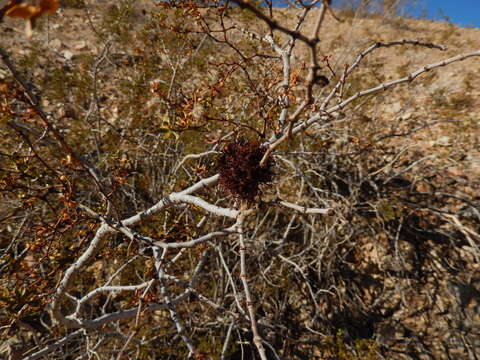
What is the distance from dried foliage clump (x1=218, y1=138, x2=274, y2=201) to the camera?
3.95 feet

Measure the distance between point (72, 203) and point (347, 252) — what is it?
3.18 meters

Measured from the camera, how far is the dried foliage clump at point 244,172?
1.21m

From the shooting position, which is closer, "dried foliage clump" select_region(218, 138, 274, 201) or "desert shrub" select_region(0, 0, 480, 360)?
"dried foliage clump" select_region(218, 138, 274, 201)

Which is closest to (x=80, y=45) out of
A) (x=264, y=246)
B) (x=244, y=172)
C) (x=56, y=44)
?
(x=56, y=44)

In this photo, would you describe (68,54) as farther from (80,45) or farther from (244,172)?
(244,172)

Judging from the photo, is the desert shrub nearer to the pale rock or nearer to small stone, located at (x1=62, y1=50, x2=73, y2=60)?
small stone, located at (x1=62, y1=50, x2=73, y2=60)

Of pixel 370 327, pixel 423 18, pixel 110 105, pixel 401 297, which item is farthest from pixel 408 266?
pixel 423 18

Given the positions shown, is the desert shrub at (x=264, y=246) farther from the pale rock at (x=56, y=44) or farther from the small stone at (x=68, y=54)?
the pale rock at (x=56, y=44)

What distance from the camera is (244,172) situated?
1213mm

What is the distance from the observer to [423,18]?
8.87 m

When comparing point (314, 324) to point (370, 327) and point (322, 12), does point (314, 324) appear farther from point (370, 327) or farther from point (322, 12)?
point (322, 12)

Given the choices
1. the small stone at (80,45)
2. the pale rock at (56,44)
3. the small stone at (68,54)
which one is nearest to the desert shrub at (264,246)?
the small stone at (68,54)

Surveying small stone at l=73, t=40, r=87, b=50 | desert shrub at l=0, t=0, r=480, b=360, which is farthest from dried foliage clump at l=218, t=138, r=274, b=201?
small stone at l=73, t=40, r=87, b=50

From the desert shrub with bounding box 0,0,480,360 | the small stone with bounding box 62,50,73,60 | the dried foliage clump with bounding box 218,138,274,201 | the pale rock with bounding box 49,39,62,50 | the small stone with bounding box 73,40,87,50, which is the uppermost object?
the small stone with bounding box 73,40,87,50
